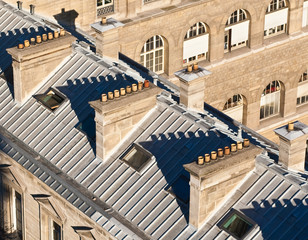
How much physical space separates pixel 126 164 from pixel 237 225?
25.7 feet

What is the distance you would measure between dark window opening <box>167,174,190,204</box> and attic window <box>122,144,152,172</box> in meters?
2.31

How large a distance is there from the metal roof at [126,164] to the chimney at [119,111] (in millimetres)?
441

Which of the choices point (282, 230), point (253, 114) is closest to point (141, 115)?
point (282, 230)

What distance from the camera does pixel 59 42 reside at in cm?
6931

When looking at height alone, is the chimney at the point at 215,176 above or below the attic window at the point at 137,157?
above

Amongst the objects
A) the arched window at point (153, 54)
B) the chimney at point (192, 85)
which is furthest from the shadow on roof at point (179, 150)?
the arched window at point (153, 54)

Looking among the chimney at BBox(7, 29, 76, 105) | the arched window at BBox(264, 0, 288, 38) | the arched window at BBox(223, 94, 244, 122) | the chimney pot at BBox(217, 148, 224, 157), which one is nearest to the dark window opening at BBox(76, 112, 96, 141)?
the chimney at BBox(7, 29, 76, 105)

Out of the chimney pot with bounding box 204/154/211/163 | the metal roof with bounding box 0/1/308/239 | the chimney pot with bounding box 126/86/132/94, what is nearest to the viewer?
the chimney pot with bounding box 204/154/211/163

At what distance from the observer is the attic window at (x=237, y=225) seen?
57.6 meters

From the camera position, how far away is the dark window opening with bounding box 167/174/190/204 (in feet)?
197

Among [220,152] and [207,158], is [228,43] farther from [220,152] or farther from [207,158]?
[207,158]

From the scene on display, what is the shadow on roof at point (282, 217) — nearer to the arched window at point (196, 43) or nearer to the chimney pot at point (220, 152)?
the chimney pot at point (220, 152)

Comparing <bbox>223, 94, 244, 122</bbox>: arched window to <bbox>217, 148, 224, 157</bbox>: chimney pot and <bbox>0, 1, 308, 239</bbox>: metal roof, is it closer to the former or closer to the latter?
<bbox>0, 1, 308, 239</bbox>: metal roof

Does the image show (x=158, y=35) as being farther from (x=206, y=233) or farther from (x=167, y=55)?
(x=206, y=233)
